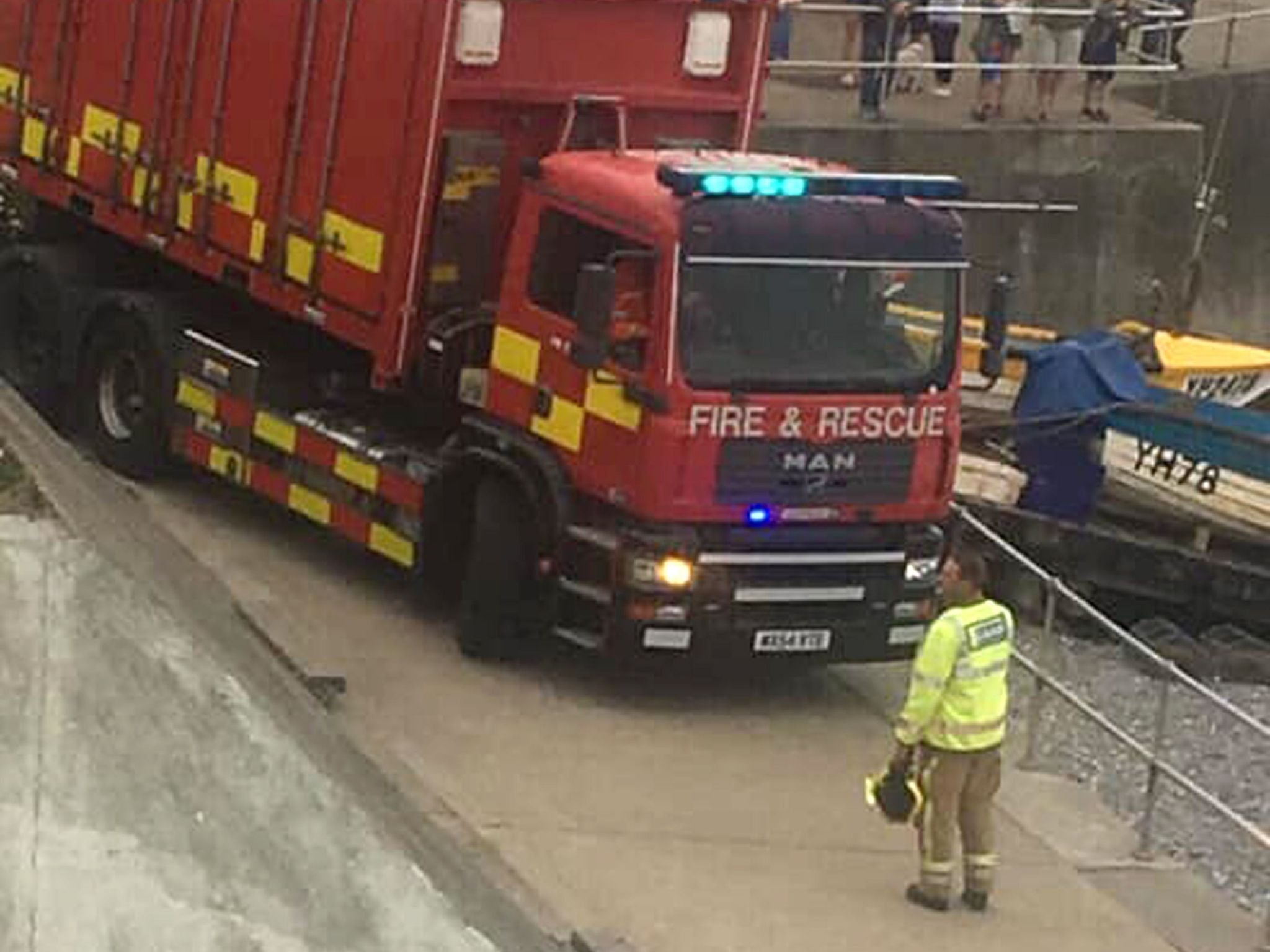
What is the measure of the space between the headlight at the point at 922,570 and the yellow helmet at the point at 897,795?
2682 millimetres

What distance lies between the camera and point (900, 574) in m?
12.8

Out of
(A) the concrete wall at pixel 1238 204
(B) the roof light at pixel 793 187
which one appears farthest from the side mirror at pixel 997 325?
(A) the concrete wall at pixel 1238 204

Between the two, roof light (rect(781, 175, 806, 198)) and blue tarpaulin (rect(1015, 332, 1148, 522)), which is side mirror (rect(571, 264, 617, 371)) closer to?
roof light (rect(781, 175, 806, 198))

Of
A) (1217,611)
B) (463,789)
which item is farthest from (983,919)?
(1217,611)

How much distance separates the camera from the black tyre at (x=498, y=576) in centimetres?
1280

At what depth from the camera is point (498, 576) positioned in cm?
1281

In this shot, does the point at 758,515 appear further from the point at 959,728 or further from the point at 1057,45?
the point at 1057,45

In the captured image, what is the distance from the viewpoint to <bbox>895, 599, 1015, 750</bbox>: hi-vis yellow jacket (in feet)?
33.3

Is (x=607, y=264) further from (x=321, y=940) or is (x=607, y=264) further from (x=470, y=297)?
(x=321, y=940)

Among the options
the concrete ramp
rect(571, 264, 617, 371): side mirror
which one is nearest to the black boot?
the concrete ramp

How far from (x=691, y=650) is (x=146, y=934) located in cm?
486

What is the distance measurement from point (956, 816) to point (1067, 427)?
821 cm

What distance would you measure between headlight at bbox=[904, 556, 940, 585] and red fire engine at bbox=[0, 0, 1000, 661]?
0.02 meters

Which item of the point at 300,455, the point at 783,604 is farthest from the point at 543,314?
the point at 300,455
